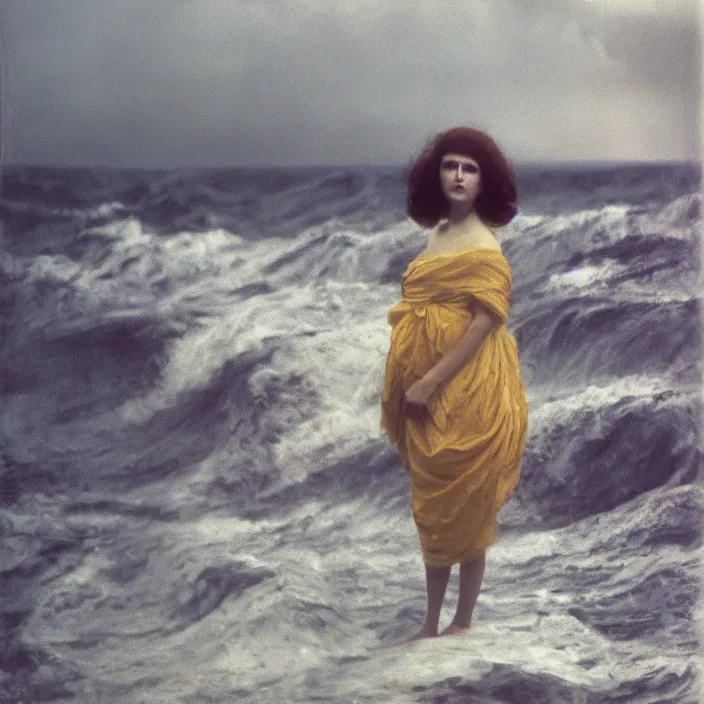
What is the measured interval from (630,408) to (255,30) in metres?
1.32

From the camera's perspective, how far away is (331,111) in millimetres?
2703

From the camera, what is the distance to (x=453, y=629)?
2582 millimetres

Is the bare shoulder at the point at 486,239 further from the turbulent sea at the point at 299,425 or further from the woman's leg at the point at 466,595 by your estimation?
the woman's leg at the point at 466,595

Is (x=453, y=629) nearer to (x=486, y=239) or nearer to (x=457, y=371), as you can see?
(x=457, y=371)

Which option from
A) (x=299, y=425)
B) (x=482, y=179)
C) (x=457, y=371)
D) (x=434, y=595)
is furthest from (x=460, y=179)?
(x=434, y=595)

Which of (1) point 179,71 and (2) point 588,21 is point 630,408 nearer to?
(2) point 588,21

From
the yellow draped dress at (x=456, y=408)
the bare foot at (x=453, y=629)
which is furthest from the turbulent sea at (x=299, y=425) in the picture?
the yellow draped dress at (x=456, y=408)

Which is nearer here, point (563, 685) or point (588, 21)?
point (563, 685)

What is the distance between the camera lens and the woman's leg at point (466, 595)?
258 cm

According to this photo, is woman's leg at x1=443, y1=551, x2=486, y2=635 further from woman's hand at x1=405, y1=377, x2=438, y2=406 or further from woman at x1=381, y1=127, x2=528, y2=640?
woman's hand at x1=405, y1=377, x2=438, y2=406

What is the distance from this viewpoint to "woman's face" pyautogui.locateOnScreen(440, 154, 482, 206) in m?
2.51

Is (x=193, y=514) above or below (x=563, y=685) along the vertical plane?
above

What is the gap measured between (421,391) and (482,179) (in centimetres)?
52

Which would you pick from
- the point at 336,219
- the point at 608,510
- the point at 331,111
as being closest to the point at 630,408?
the point at 608,510
